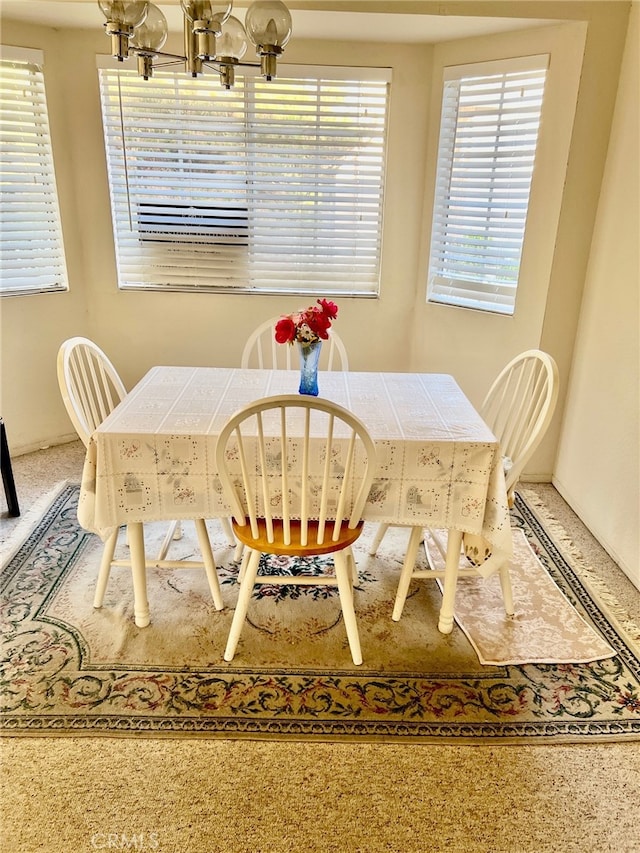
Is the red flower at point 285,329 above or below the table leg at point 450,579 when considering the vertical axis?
above

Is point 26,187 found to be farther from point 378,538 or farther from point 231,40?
point 378,538

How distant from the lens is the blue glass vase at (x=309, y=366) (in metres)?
1.92

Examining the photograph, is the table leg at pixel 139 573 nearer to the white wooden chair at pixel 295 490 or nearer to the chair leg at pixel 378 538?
the white wooden chair at pixel 295 490

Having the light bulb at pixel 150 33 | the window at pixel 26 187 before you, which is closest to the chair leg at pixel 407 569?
the light bulb at pixel 150 33

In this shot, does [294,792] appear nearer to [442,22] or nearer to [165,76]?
[442,22]

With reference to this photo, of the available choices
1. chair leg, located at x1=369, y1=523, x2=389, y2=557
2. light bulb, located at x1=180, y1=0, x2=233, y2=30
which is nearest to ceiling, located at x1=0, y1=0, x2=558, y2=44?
light bulb, located at x1=180, y1=0, x2=233, y2=30

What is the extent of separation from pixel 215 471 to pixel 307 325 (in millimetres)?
554

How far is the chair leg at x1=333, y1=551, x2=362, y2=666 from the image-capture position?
1847mm

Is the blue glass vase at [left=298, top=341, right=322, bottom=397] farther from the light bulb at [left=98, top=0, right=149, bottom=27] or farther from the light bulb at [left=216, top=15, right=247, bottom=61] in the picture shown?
the light bulb at [left=98, top=0, right=149, bottom=27]

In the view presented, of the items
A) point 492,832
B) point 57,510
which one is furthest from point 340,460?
point 57,510

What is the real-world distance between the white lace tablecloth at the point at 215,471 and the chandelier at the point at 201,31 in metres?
1.01

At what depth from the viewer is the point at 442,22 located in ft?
8.68

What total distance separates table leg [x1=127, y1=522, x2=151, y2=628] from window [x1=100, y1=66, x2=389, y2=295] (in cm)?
191

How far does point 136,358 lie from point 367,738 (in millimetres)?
2618
